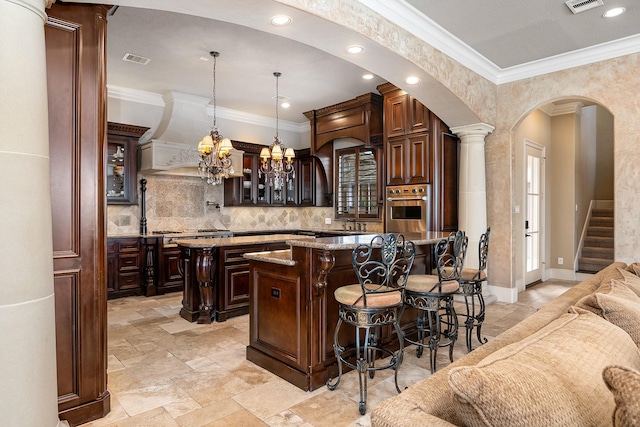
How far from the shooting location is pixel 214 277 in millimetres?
4418

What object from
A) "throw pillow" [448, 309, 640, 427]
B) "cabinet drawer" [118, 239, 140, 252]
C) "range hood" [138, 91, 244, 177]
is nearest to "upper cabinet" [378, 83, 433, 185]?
"range hood" [138, 91, 244, 177]

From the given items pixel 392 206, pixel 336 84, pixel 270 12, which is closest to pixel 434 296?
pixel 270 12

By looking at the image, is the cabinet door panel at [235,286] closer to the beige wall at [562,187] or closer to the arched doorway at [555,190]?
the arched doorway at [555,190]

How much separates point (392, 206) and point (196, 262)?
282 cm

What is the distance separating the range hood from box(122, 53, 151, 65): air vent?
1161 mm

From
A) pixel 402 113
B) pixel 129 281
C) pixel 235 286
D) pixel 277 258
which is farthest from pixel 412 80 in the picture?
pixel 129 281

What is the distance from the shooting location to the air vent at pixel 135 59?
4.74 meters

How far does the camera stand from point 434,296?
2859 millimetres

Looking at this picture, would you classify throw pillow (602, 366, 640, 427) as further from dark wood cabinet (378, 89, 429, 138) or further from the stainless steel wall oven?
dark wood cabinet (378, 89, 429, 138)

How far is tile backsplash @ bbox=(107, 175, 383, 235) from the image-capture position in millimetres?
6133

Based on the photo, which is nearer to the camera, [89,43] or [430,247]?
[89,43]

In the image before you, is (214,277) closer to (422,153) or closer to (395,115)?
(422,153)

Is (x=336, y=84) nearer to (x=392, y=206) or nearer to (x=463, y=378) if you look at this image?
(x=392, y=206)

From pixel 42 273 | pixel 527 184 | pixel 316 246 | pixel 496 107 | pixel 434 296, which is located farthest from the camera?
pixel 527 184
